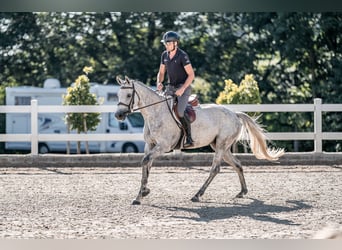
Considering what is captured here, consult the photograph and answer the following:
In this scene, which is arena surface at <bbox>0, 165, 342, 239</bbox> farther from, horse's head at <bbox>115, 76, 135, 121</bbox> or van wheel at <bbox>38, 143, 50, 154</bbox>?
van wheel at <bbox>38, 143, 50, 154</bbox>

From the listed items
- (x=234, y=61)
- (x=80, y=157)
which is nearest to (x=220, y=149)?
(x=80, y=157)

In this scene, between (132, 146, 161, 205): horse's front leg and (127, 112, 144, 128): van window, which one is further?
(127, 112, 144, 128): van window

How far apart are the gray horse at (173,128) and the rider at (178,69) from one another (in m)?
0.18

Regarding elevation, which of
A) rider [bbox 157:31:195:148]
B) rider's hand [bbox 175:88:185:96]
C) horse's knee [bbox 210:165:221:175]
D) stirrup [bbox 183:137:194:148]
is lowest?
horse's knee [bbox 210:165:221:175]

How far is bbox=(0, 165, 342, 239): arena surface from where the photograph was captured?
21.9 ft

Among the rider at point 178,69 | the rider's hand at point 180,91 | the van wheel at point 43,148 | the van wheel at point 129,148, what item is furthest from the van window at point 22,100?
the rider's hand at point 180,91

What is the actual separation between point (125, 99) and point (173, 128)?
29.4 inches

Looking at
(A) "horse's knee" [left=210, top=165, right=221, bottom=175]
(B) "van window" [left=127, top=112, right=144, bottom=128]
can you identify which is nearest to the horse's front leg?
(A) "horse's knee" [left=210, top=165, right=221, bottom=175]

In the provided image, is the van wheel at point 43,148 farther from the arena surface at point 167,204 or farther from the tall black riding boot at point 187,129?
the tall black riding boot at point 187,129

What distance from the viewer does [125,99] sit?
352 inches

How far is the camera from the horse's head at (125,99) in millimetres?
8867

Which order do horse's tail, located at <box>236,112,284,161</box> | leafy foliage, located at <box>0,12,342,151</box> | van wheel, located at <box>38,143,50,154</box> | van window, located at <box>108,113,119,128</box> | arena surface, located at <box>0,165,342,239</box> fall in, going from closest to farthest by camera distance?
1. arena surface, located at <box>0,165,342,239</box>
2. horse's tail, located at <box>236,112,284,161</box>
3. van wheel, located at <box>38,143,50,154</box>
4. van window, located at <box>108,113,119,128</box>
5. leafy foliage, located at <box>0,12,342,151</box>

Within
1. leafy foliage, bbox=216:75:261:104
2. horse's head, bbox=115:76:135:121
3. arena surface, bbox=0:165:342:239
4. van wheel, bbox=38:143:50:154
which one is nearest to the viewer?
arena surface, bbox=0:165:342:239

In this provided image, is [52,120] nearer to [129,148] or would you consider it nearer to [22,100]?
[22,100]
